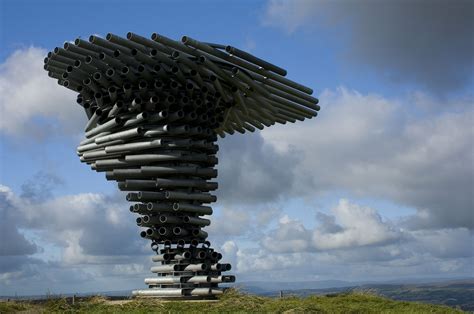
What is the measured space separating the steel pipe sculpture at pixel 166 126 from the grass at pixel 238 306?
2.24 metres

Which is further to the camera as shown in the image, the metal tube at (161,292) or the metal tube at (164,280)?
the metal tube at (164,280)

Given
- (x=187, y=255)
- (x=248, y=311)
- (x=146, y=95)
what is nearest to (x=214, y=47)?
(x=146, y=95)

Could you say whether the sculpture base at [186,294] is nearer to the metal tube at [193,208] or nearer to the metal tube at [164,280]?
the metal tube at [164,280]

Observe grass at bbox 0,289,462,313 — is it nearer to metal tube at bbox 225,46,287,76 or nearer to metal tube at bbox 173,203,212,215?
metal tube at bbox 173,203,212,215

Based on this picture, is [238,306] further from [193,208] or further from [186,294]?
[193,208]

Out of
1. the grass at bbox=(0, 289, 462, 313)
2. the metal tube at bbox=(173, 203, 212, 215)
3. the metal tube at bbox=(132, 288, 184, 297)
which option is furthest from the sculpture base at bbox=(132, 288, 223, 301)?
the metal tube at bbox=(173, 203, 212, 215)

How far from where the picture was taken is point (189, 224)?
24781 mm

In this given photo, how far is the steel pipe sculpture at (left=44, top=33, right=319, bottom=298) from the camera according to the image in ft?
77.7

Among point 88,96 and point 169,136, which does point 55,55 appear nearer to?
point 88,96

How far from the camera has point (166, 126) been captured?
23891 mm

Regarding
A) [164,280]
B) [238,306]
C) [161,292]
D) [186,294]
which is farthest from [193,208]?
[238,306]

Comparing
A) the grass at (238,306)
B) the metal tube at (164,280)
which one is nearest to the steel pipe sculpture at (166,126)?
the metal tube at (164,280)

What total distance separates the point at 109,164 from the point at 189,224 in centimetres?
411

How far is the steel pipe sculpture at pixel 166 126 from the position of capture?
→ 2367 centimetres
